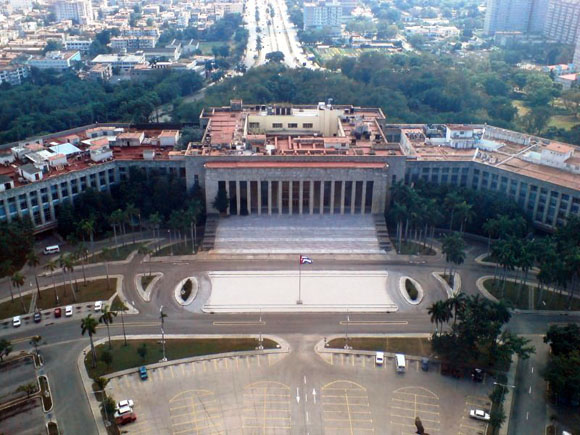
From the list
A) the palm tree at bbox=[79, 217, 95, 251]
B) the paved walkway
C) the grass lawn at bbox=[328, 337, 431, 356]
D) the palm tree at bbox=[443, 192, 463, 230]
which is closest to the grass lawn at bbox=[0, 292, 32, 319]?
the palm tree at bbox=[79, 217, 95, 251]

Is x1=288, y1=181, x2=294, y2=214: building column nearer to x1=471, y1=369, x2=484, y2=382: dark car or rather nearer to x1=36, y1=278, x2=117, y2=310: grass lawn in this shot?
x1=36, y1=278, x2=117, y2=310: grass lawn

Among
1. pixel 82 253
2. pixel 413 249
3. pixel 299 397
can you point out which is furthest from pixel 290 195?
pixel 299 397

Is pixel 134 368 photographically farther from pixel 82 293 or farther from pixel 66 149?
pixel 66 149

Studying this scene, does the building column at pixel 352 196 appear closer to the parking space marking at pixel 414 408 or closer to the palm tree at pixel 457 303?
the palm tree at pixel 457 303

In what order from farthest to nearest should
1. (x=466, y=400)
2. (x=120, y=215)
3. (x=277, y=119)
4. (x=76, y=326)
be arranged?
(x=277, y=119) < (x=120, y=215) < (x=76, y=326) < (x=466, y=400)

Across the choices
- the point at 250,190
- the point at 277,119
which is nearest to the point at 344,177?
the point at 250,190

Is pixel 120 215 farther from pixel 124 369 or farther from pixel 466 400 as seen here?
pixel 466 400
